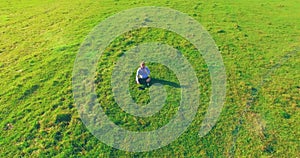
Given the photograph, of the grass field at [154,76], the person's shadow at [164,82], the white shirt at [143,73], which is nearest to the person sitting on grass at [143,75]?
the white shirt at [143,73]

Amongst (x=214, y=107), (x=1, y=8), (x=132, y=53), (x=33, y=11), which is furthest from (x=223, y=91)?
(x=1, y=8)

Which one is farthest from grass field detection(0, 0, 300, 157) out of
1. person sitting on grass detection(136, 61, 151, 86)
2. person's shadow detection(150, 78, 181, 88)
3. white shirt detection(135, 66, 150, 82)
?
white shirt detection(135, 66, 150, 82)

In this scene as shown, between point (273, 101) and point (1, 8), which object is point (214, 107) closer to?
point (273, 101)

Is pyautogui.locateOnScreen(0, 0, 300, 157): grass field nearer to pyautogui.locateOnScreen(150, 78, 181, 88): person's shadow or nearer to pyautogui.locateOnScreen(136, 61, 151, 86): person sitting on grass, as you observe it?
pyautogui.locateOnScreen(150, 78, 181, 88): person's shadow

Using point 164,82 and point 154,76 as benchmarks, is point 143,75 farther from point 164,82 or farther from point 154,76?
point 164,82

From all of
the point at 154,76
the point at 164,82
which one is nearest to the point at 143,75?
the point at 154,76

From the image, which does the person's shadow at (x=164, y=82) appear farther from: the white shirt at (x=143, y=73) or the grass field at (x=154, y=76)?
the white shirt at (x=143, y=73)
